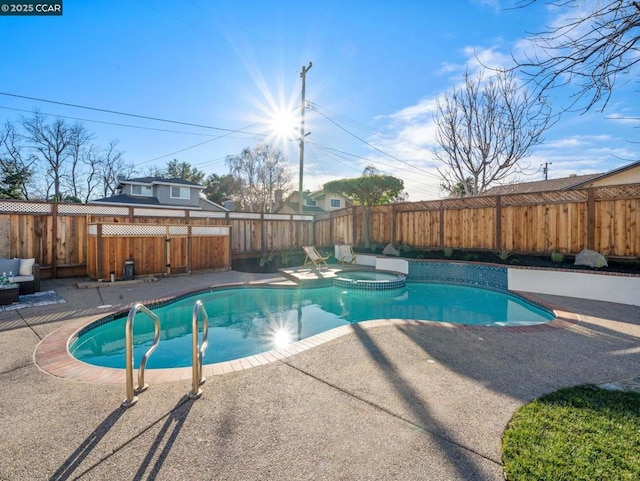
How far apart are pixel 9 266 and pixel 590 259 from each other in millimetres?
12944

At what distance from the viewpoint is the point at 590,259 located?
7.30m

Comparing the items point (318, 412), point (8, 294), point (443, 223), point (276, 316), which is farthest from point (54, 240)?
point (443, 223)

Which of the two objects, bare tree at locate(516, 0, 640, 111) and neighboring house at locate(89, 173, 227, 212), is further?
neighboring house at locate(89, 173, 227, 212)

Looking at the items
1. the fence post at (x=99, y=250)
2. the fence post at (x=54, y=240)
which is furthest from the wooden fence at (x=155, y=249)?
the fence post at (x=54, y=240)

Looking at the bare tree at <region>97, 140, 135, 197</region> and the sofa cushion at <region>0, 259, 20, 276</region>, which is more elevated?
the bare tree at <region>97, 140, 135, 197</region>

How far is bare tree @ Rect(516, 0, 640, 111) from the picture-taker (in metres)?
2.78

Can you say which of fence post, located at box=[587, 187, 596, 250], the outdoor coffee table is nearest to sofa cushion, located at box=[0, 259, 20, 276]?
the outdoor coffee table

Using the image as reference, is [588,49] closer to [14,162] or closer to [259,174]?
[259,174]

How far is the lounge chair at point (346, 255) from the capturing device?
1220 centimetres

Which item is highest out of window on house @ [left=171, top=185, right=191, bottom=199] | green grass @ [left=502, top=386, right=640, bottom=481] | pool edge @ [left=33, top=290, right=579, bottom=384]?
window on house @ [left=171, top=185, right=191, bottom=199]

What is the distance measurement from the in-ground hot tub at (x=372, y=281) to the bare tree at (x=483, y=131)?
7266 mm

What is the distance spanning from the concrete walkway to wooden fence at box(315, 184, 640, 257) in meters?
4.44

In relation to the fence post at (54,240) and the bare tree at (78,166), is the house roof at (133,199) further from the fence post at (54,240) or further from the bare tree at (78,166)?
the fence post at (54,240)

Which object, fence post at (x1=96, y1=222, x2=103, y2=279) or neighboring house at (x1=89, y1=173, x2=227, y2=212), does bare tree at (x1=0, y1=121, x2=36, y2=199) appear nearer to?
neighboring house at (x1=89, y1=173, x2=227, y2=212)
